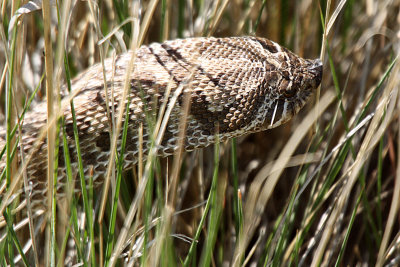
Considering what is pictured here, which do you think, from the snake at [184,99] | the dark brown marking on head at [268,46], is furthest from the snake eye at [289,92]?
the dark brown marking on head at [268,46]

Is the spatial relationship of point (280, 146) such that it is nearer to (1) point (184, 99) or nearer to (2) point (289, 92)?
(2) point (289, 92)

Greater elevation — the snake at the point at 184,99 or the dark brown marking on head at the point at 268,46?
the dark brown marking on head at the point at 268,46

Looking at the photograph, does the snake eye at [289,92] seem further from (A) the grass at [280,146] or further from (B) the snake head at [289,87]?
(A) the grass at [280,146]

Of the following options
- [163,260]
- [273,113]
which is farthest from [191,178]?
[163,260]

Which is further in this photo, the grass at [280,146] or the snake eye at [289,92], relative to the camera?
the grass at [280,146]

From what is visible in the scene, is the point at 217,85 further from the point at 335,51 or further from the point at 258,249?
the point at 335,51

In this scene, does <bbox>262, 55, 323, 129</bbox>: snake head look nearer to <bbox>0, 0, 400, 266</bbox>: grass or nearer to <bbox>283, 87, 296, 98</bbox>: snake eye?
<bbox>283, 87, 296, 98</bbox>: snake eye

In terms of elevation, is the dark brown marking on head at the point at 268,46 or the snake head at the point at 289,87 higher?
the dark brown marking on head at the point at 268,46

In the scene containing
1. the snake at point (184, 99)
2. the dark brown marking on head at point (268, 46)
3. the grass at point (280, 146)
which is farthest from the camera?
the grass at point (280, 146)

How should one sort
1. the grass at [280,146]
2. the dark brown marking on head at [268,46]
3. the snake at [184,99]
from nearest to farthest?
the snake at [184,99] → the dark brown marking on head at [268,46] → the grass at [280,146]

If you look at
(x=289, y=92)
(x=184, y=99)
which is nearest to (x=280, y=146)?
(x=289, y=92)
